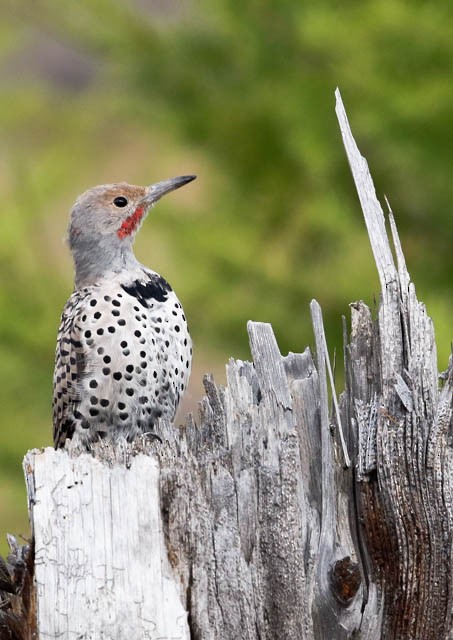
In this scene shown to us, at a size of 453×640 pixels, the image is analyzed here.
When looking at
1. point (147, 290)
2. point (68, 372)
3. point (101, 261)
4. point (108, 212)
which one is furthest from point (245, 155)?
point (68, 372)

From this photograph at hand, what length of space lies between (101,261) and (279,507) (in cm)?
201

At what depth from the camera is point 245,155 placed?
838cm

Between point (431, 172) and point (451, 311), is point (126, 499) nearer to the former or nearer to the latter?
point (451, 311)

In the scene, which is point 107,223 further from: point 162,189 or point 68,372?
point 68,372

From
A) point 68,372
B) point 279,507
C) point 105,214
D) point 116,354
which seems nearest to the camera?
point 279,507

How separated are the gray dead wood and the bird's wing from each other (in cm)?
124

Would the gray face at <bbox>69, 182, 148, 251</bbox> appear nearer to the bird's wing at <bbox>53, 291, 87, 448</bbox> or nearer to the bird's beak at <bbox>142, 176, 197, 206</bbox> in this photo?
the bird's beak at <bbox>142, 176, 197, 206</bbox>

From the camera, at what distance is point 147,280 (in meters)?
4.51

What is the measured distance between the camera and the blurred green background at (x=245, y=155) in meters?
7.18

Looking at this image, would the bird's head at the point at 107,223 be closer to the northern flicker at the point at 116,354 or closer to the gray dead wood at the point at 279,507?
the northern flicker at the point at 116,354

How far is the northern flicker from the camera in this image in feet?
13.9

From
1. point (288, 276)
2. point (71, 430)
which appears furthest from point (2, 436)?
point (71, 430)

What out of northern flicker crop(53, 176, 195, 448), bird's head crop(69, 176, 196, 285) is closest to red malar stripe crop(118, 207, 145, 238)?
bird's head crop(69, 176, 196, 285)

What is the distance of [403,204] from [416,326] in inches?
194
